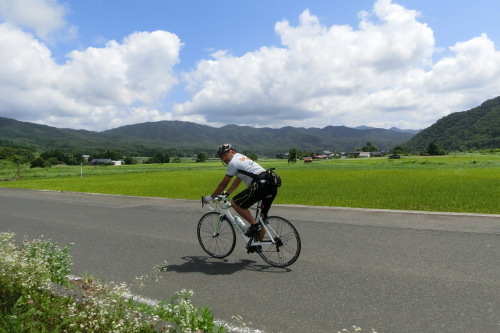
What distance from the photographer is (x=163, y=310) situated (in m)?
3.19

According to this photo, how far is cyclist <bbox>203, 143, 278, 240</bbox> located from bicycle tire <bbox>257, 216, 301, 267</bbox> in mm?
194

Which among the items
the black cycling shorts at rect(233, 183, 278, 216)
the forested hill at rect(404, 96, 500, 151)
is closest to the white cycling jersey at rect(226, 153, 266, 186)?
the black cycling shorts at rect(233, 183, 278, 216)

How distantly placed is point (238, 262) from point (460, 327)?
3.59 m

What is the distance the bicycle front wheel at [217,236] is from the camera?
20.8 ft

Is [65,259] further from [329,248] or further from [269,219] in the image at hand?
[329,248]

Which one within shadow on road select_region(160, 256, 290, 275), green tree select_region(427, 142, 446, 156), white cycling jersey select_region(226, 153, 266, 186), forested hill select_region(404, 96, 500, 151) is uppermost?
forested hill select_region(404, 96, 500, 151)

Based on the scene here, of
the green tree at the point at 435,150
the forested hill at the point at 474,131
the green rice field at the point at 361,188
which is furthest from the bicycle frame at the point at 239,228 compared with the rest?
the forested hill at the point at 474,131

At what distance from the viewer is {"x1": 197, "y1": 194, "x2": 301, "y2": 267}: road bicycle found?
5723mm

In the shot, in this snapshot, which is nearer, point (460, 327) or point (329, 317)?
point (460, 327)

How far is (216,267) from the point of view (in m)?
5.83

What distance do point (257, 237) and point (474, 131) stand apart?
206933mm

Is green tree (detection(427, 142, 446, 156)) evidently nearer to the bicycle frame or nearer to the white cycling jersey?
the bicycle frame

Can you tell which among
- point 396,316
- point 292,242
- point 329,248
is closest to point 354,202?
point 329,248

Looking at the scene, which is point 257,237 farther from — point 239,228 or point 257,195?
point 257,195
